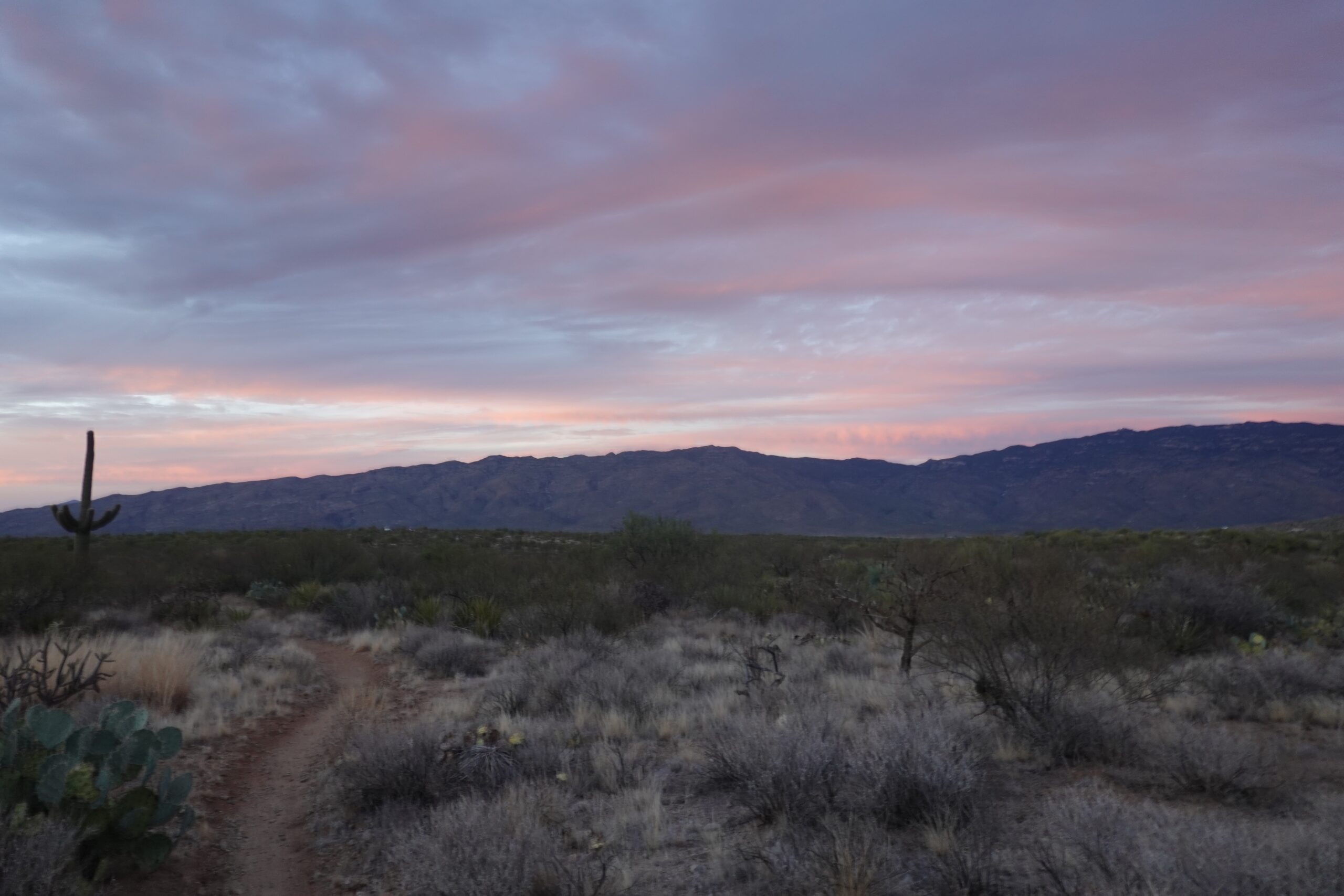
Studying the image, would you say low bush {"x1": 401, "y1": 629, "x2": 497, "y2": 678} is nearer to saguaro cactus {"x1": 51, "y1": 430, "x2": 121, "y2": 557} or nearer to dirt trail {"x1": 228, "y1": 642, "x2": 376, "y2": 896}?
dirt trail {"x1": 228, "y1": 642, "x2": 376, "y2": 896}

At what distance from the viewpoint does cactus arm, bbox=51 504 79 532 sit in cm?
2158

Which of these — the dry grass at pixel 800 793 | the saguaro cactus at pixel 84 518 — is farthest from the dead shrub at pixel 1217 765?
the saguaro cactus at pixel 84 518

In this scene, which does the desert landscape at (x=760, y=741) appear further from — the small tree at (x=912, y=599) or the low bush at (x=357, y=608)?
the low bush at (x=357, y=608)

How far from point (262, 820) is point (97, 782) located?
2.00 meters

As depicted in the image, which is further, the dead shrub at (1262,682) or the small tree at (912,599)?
the small tree at (912,599)

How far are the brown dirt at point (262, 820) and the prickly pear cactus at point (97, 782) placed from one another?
0.29 meters

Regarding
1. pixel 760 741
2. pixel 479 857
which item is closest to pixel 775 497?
pixel 760 741

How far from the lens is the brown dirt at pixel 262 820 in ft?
17.8

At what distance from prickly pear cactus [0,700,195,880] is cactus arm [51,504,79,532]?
2002 cm

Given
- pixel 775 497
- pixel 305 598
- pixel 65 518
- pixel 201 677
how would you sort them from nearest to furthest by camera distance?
pixel 201 677
pixel 305 598
pixel 65 518
pixel 775 497

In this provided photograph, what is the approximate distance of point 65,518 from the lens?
2214 centimetres

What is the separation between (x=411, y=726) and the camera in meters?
7.47

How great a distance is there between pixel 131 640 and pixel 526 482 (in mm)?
176196

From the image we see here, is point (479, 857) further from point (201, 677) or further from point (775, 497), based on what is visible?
point (775, 497)
